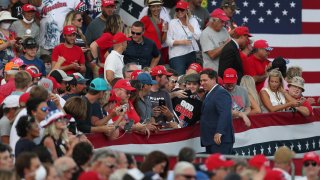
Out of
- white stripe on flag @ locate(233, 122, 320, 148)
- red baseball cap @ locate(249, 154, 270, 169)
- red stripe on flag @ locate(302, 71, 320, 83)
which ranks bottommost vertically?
white stripe on flag @ locate(233, 122, 320, 148)

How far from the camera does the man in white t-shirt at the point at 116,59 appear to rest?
67.9ft

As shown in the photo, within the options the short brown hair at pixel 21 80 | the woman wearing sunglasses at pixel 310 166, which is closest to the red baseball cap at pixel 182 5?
the short brown hair at pixel 21 80

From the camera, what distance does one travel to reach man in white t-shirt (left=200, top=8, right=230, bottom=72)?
22.7 m

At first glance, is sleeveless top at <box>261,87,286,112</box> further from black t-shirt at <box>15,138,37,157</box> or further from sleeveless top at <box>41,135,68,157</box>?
black t-shirt at <box>15,138,37,157</box>

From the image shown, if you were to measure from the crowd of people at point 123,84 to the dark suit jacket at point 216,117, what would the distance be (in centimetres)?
1

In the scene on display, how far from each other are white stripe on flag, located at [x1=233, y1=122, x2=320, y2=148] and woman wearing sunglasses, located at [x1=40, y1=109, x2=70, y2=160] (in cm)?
545

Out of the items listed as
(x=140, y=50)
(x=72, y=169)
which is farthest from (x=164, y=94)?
(x=72, y=169)

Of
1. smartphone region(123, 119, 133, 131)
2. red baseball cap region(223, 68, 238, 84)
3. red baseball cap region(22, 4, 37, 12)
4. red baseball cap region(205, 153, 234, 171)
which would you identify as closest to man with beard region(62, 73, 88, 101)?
smartphone region(123, 119, 133, 131)

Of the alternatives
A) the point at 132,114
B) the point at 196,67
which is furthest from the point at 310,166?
the point at 196,67

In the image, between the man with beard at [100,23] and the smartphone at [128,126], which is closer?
the smartphone at [128,126]

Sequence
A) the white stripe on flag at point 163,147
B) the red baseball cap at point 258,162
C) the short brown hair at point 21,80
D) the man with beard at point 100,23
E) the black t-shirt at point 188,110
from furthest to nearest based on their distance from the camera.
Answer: the man with beard at point 100,23 < the black t-shirt at point 188,110 < the white stripe on flag at point 163,147 < the short brown hair at point 21,80 < the red baseball cap at point 258,162

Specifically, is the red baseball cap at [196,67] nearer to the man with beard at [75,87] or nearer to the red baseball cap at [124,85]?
the man with beard at [75,87]

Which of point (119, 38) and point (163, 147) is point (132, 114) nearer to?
point (163, 147)

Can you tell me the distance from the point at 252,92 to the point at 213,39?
1393mm
